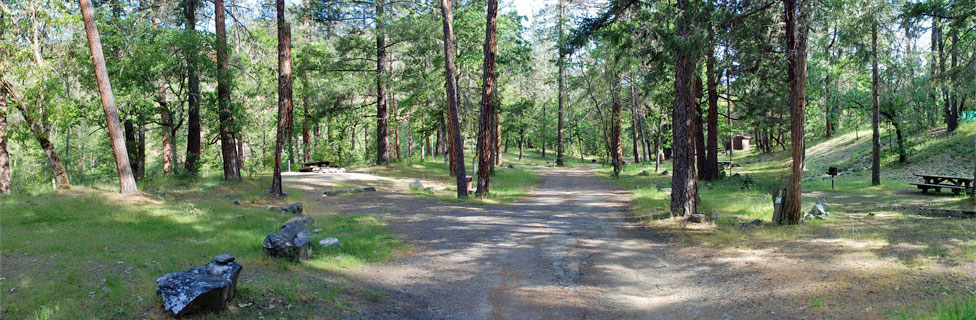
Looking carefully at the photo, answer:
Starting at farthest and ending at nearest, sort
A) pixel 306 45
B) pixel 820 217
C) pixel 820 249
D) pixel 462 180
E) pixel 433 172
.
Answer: pixel 306 45
pixel 433 172
pixel 462 180
pixel 820 217
pixel 820 249

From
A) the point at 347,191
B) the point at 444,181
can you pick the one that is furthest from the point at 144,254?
the point at 444,181

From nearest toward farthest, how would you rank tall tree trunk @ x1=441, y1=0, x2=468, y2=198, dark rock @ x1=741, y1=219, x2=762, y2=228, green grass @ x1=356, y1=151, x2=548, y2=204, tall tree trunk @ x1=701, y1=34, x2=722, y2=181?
1. dark rock @ x1=741, y1=219, x2=762, y2=228
2. tall tree trunk @ x1=441, y1=0, x2=468, y2=198
3. green grass @ x1=356, y1=151, x2=548, y2=204
4. tall tree trunk @ x1=701, y1=34, x2=722, y2=181

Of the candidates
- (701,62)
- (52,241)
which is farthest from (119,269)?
(701,62)

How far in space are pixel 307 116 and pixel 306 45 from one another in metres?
4.29

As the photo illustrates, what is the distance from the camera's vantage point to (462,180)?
17047 mm

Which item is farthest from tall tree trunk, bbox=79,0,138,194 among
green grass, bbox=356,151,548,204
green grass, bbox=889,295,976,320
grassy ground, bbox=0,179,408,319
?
green grass, bbox=889,295,976,320

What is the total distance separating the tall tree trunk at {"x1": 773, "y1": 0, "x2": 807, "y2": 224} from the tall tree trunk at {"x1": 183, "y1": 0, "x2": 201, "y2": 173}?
1760cm

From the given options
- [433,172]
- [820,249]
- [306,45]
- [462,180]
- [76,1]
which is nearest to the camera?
[820,249]

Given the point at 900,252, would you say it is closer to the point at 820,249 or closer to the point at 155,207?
the point at 820,249

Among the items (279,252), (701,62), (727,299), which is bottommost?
(727,299)

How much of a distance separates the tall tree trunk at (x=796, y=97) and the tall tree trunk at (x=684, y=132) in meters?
2.05

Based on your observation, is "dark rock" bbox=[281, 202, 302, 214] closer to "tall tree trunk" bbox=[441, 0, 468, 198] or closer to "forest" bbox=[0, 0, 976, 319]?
"forest" bbox=[0, 0, 976, 319]

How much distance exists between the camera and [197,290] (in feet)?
14.4

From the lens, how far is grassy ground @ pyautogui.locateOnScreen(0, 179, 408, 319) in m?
4.65
